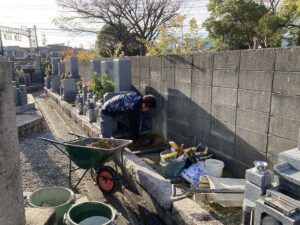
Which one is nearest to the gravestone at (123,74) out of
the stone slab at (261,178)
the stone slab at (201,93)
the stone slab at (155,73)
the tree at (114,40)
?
the stone slab at (155,73)

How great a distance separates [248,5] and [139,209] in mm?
14518

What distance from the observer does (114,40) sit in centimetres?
2408

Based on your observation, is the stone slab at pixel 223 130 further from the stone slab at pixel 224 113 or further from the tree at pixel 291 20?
the tree at pixel 291 20

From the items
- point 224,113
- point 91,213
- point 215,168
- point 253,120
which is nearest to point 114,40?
point 224,113

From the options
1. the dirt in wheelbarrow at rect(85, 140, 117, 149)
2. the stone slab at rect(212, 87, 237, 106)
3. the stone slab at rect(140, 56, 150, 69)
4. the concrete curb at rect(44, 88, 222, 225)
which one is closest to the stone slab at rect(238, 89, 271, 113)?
the stone slab at rect(212, 87, 237, 106)

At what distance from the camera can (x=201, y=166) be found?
14.3 ft

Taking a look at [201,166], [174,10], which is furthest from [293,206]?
[174,10]

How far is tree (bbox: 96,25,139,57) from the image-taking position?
23.4 metres

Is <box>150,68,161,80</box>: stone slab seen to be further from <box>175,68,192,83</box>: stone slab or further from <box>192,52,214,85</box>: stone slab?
<box>192,52,214,85</box>: stone slab

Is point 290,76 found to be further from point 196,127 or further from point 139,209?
point 139,209

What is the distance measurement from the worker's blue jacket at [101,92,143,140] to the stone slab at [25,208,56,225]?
336 cm

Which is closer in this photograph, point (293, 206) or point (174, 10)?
point (293, 206)

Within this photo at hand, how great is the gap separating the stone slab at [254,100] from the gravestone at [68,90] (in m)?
10.3

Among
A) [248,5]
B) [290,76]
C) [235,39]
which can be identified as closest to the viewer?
[290,76]
